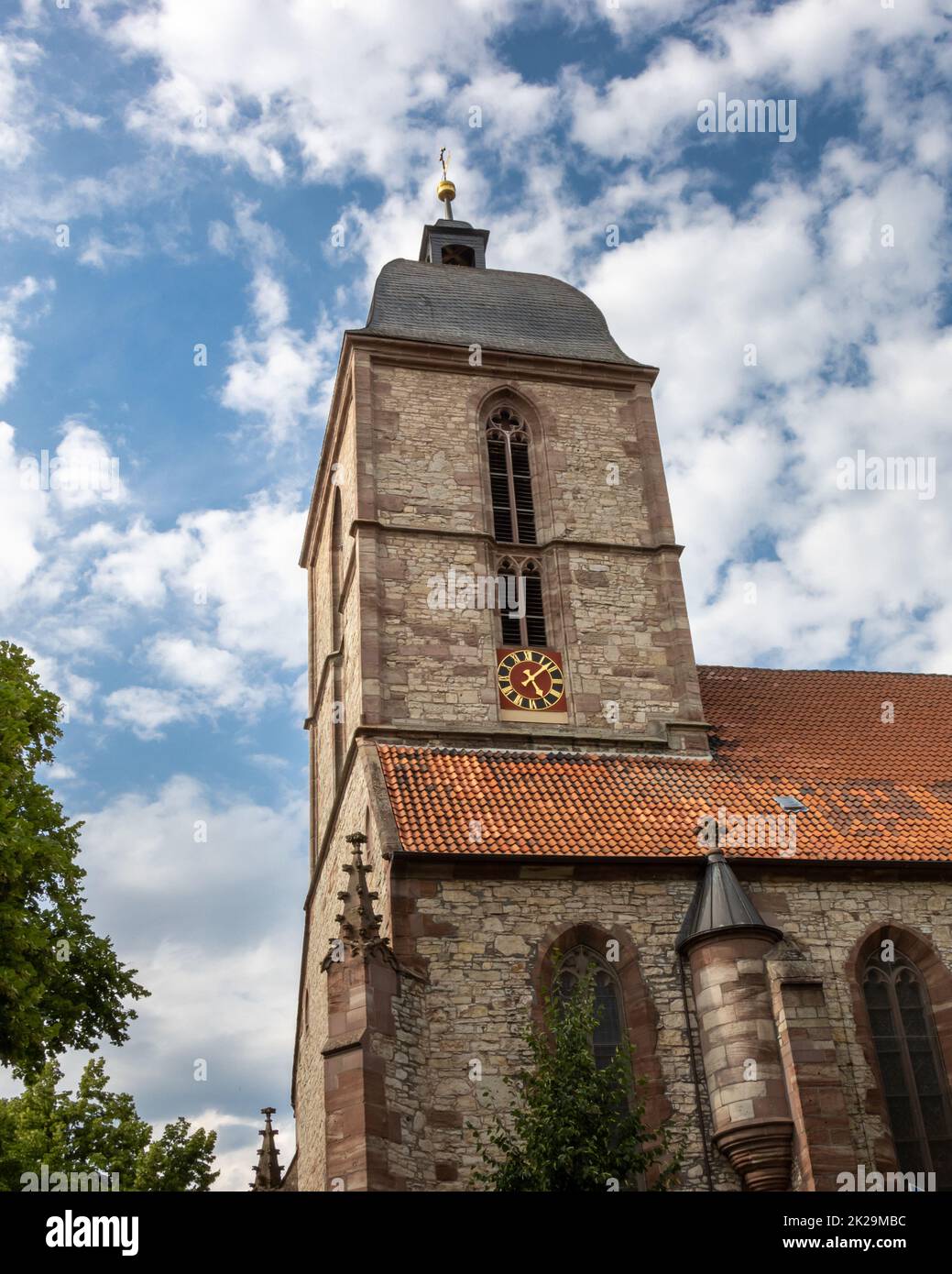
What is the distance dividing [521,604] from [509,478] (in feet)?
8.40

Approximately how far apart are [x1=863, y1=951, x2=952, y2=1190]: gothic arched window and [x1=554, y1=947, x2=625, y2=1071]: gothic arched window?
3164 mm

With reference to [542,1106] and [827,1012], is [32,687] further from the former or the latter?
[827,1012]

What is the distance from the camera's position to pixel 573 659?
2181 centimetres

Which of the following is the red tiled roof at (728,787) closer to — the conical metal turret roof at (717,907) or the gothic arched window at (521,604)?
the conical metal turret roof at (717,907)

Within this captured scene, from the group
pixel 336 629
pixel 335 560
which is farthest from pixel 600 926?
pixel 335 560

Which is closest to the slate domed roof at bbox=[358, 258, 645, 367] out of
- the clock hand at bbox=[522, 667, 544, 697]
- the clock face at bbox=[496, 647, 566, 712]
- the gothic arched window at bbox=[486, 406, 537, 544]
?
the gothic arched window at bbox=[486, 406, 537, 544]

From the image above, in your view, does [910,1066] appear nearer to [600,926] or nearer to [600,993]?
[600,993]

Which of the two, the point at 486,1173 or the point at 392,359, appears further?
the point at 392,359

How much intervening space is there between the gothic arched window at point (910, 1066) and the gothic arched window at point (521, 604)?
7.22 metres

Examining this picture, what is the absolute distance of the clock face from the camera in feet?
69.8

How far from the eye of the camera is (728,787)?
2005cm

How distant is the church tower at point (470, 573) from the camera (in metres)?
20.7

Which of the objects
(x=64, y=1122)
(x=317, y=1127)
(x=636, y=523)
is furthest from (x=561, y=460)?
(x=64, y=1122)
